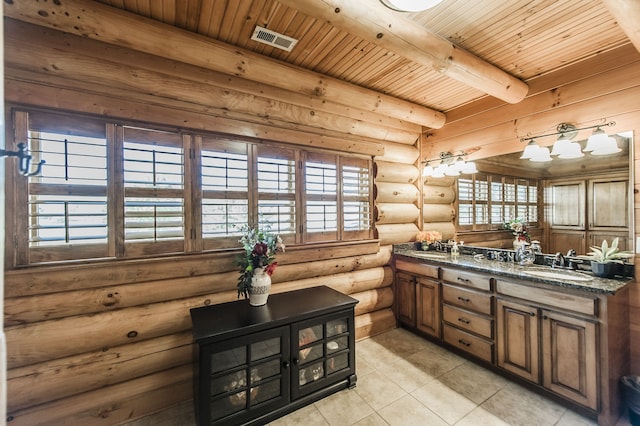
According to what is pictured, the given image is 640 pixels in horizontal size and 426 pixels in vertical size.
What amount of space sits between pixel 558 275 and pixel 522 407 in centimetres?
117

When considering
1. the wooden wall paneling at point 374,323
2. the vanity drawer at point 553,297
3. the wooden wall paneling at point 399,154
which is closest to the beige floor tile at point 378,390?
the wooden wall paneling at point 374,323

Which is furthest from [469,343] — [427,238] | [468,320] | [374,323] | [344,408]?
[344,408]

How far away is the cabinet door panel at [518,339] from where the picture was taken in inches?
92.7

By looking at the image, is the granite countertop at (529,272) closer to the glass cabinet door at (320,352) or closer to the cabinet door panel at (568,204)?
the cabinet door panel at (568,204)

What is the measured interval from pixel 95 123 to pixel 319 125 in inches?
80.8

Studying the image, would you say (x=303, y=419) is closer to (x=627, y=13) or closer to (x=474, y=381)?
Answer: (x=474, y=381)

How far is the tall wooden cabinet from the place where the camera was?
2.38m

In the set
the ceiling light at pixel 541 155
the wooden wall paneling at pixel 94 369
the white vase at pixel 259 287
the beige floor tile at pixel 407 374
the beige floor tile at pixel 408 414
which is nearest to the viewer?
the wooden wall paneling at pixel 94 369

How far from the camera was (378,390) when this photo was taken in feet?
8.11

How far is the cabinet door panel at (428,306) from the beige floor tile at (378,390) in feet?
3.13

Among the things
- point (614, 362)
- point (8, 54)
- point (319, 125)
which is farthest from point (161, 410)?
point (614, 362)

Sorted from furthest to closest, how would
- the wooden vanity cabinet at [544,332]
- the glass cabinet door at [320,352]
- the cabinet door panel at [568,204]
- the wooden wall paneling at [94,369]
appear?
the cabinet door panel at [568,204] < the glass cabinet door at [320,352] < the wooden vanity cabinet at [544,332] < the wooden wall paneling at [94,369]

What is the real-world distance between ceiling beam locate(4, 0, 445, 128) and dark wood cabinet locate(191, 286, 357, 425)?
6.97ft

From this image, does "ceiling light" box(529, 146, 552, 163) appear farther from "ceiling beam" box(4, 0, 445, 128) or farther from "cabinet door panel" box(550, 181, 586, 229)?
"ceiling beam" box(4, 0, 445, 128)
